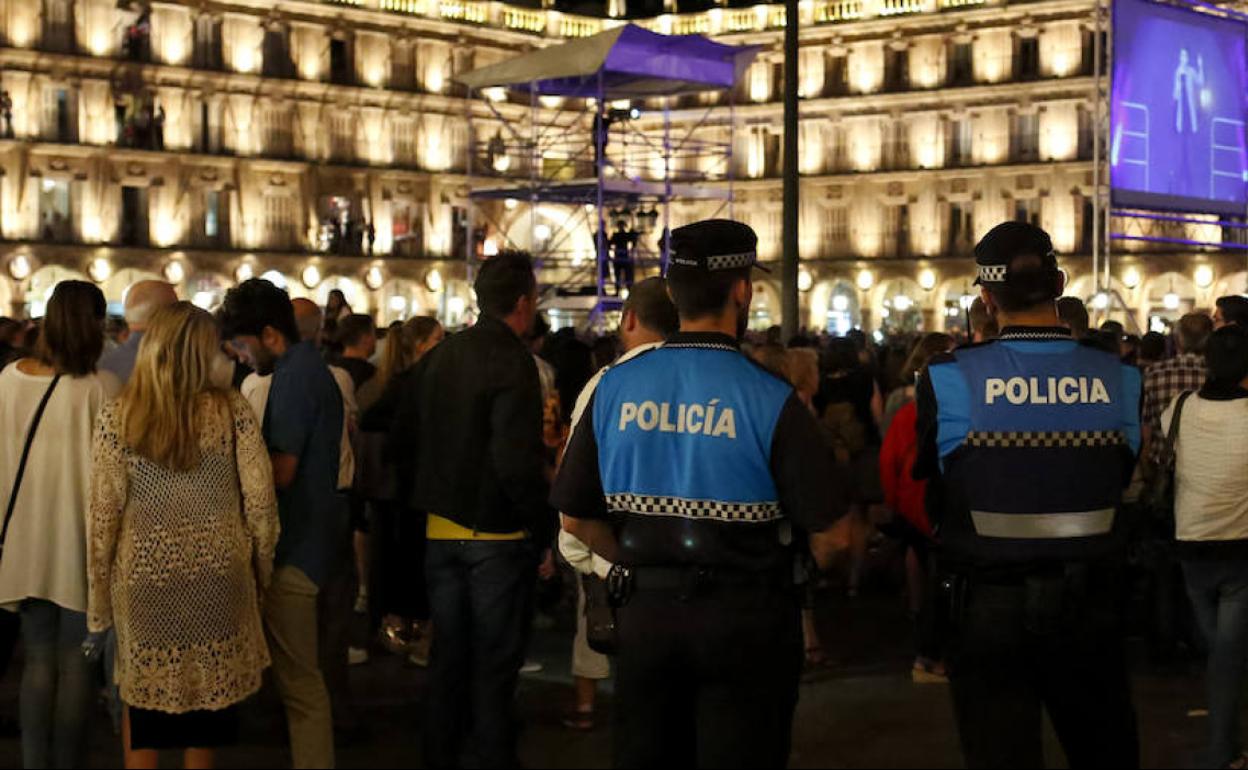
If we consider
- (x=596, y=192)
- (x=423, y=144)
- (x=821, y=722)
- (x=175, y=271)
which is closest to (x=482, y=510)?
(x=821, y=722)

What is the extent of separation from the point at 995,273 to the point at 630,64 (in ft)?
57.8

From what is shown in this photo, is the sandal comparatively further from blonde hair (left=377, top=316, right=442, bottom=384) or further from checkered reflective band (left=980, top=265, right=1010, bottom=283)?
checkered reflective band (left=980, top=265, right=1010, bottom=283)

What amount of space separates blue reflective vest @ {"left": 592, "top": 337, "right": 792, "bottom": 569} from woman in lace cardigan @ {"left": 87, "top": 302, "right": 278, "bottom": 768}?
1826 millimetres

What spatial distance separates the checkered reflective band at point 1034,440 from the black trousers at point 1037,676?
1.23ft

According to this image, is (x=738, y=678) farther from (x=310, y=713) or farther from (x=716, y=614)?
(x=310, y=713)

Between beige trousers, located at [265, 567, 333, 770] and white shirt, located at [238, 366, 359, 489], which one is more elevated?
white shirt, located at [238, 366, 359, 489]

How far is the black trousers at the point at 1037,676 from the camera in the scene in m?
5.03

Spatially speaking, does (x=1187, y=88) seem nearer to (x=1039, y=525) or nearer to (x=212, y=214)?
(x=1039, y=525)

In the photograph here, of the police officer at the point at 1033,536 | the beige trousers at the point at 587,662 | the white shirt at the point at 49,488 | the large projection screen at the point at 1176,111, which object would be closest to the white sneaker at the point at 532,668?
the beige trousers at the point at 587,662

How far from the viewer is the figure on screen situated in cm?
1820

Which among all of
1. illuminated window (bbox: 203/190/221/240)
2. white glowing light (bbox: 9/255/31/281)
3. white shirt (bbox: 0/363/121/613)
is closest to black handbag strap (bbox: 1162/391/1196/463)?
white shirt (bbox: 0/363/121/613)

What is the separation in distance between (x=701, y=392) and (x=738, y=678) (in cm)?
74

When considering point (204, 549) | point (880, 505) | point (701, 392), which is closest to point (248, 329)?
point (204, 549)

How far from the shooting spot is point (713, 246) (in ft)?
15.8
